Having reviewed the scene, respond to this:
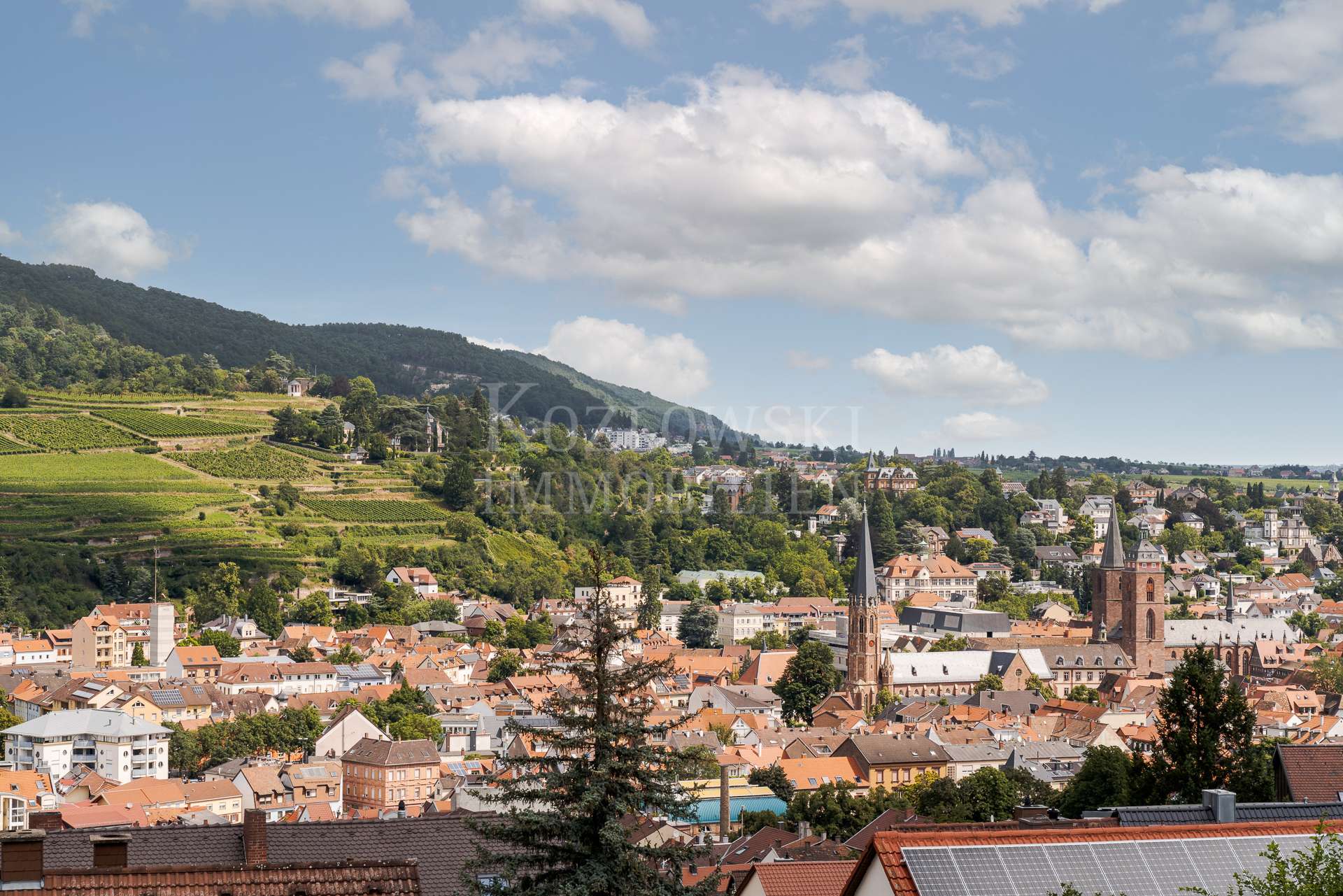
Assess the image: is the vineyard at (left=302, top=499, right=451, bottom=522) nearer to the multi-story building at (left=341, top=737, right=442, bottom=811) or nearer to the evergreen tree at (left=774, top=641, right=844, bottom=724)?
the evergreen tree at (left=774, top=641, right=844, bottom=724)

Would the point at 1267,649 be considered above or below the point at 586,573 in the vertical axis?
below

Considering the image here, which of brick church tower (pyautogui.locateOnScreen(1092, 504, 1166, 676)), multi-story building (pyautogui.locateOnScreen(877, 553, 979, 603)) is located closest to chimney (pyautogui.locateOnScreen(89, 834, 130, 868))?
brick church tower (pyautogui.locateOnScreen(1092, 504, 1166, 676))

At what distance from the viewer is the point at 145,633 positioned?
225ft

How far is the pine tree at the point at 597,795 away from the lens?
974 centimetres

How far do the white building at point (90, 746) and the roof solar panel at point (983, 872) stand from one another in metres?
42.1

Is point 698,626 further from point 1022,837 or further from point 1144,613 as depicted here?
point 1022,837

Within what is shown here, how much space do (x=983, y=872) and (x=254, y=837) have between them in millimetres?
5781

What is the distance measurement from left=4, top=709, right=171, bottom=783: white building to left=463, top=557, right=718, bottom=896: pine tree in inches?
1568

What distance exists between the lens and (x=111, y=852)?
9289mm

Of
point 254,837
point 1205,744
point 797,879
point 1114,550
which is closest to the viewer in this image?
point 254,837

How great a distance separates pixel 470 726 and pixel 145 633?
2087 cm

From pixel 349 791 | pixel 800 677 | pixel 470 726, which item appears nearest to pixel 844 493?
pixel 800 677

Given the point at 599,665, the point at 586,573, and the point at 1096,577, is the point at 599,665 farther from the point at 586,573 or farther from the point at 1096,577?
the point at 1096,577

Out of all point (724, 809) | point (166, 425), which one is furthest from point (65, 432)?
point (724, 809)
